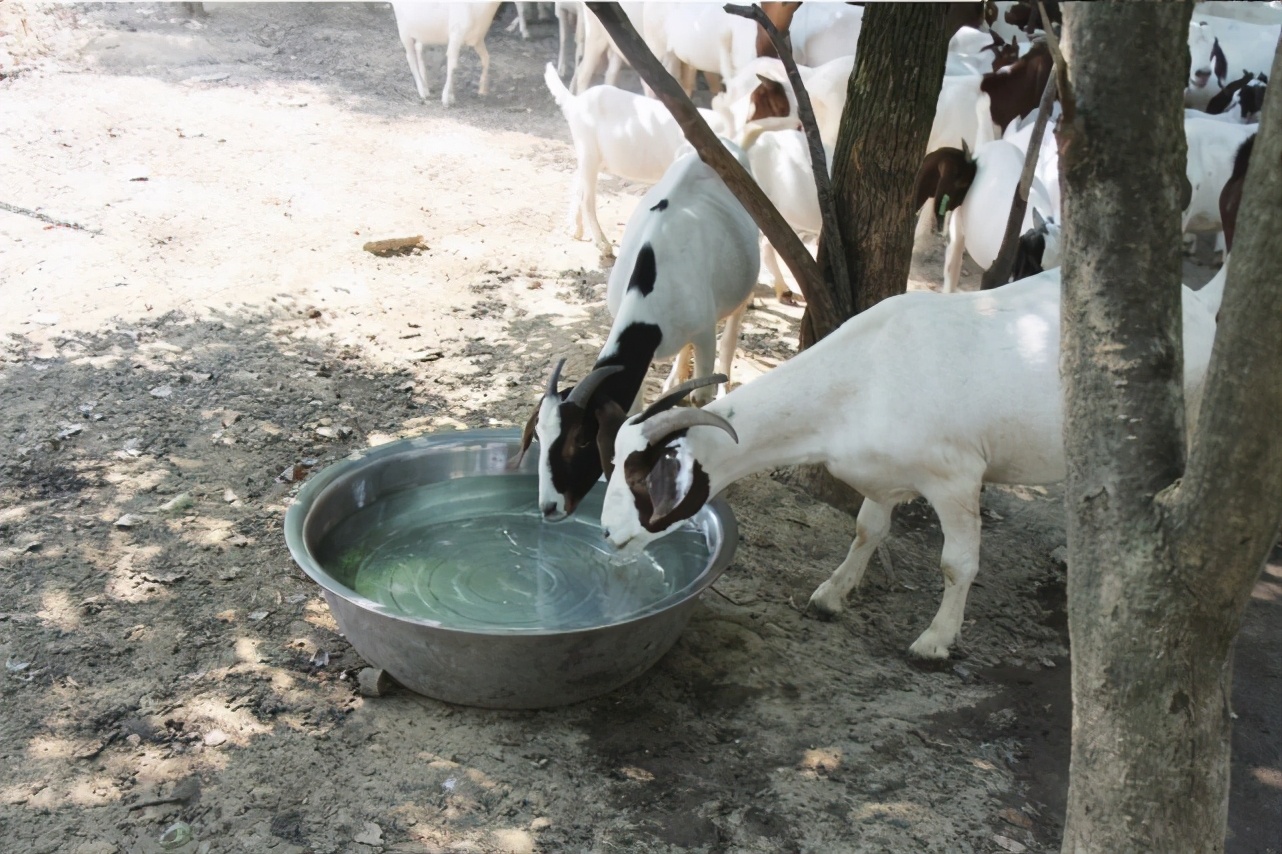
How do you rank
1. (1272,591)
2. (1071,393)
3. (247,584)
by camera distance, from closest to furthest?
(1071,393)
(247,584)
(1272,591)

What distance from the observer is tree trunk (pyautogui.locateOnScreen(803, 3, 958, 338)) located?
17.3ft

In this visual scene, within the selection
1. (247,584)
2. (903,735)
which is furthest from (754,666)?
(247,584)

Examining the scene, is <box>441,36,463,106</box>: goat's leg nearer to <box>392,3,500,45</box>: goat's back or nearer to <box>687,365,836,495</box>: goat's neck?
<box>392,3,500,45</box>: goat's back

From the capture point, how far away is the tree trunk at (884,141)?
5.27 meters

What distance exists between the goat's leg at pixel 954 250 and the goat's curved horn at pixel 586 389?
13.3ft

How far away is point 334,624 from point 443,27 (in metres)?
10.2

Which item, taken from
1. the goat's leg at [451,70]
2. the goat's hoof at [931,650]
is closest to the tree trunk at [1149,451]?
the goat's hoof at [931,650]

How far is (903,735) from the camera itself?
13.8ft

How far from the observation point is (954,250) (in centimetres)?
826

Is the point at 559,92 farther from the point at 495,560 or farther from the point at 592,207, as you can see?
the point at 495,560

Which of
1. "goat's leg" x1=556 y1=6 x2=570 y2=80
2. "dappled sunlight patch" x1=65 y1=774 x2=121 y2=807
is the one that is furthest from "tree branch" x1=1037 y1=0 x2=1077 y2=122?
"goat's leg" x1=556 y1=6 x2=570 y2=80

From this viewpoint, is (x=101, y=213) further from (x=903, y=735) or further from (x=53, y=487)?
(x=903, y=735)

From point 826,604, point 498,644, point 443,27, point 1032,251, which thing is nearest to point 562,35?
point 443,27

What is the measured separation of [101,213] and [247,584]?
5.12 metres
